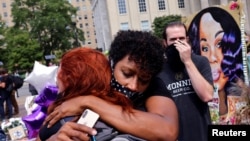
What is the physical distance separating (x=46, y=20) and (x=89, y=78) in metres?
62.4

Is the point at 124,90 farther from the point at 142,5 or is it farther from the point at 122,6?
the point at 142,5

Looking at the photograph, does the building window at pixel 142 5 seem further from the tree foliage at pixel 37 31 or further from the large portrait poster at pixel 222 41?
the large portrait poster at pixel 222 41

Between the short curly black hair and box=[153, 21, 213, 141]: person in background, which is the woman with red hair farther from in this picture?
box=[153, 21, 213, 141]: person in background

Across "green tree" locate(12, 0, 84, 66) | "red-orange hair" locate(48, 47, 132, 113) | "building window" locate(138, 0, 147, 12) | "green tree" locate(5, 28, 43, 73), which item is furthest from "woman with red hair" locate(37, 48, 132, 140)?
"building window" locate(138, 0, 147, 12)

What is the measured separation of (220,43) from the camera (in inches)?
200

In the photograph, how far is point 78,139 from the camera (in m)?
1.52

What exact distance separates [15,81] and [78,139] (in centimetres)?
1232

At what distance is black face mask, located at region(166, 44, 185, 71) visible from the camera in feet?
8.68

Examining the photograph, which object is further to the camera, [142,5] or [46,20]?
[142,5]

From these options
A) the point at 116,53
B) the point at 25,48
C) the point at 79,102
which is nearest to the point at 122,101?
the point at 79,102

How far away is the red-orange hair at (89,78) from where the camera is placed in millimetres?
1628

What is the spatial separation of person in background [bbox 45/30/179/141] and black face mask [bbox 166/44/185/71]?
799 mm

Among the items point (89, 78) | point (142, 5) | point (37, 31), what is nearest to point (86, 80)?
point (89, 78)

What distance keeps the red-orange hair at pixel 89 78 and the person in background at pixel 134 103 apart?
3cm
